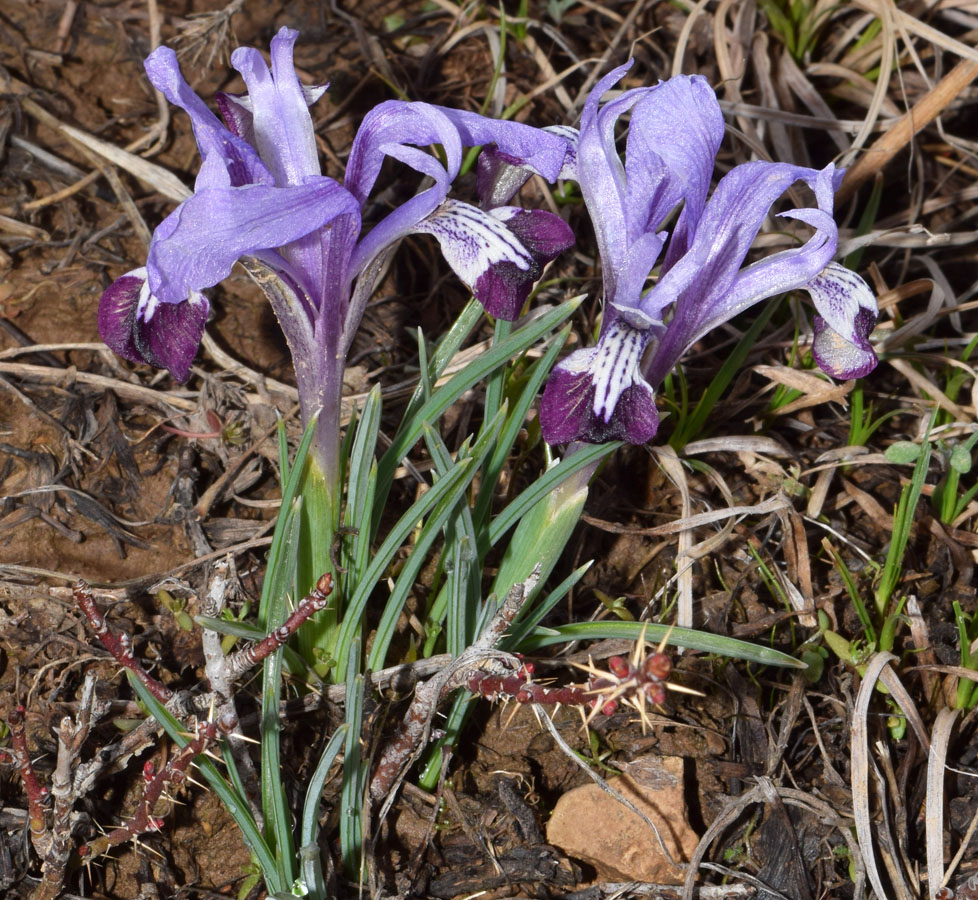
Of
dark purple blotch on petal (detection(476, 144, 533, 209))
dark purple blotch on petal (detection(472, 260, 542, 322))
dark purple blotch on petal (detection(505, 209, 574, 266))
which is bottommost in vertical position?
dark purple blotch on petal (detection(472, 260, 542, 322))

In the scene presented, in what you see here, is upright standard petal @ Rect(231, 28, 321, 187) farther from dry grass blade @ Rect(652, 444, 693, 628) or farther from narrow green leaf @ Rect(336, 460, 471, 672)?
dry grass blade @ Rect(652, 444, 693, 628)

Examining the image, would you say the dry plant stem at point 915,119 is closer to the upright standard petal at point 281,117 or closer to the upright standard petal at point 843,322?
the upright standard petal at point 843,322

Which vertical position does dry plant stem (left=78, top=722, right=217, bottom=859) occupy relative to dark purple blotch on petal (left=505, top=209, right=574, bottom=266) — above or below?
below

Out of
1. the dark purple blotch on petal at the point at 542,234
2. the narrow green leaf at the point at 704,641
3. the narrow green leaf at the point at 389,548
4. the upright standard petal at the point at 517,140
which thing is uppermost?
the upright standard petal at the point at 517,140

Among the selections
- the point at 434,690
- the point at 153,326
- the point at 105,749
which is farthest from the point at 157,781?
the point at 153,326

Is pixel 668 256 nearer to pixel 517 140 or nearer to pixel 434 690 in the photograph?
pixel 517 140

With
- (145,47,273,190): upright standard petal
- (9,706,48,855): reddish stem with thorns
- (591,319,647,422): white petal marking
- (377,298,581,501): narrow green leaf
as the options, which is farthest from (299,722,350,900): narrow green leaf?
(145,47,273,190): upright standard petal

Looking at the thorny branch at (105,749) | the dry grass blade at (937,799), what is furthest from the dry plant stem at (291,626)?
the dry grass blade at (937,799)
